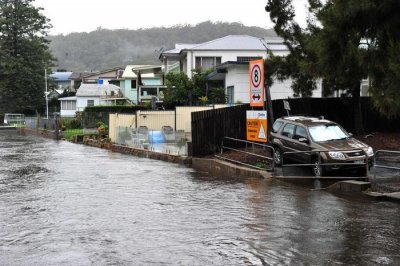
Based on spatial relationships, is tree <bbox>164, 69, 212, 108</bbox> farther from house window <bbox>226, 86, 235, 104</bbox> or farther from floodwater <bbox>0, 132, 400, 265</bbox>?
floodwater <bbox>0, 132, 400, 265</bbox>

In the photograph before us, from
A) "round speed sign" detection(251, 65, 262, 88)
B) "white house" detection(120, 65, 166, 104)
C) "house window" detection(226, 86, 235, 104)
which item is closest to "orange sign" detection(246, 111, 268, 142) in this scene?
"round speed sign" detection(251, 65, 262, 88)

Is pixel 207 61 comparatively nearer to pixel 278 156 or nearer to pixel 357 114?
pixel 357 114

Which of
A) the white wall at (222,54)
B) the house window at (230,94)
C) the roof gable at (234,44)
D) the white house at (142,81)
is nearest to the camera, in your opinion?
the house window at (230,94)

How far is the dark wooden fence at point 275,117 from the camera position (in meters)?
20.5

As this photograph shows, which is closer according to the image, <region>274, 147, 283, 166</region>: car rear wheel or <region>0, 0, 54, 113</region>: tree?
<region>274, 147, 283, 166</region>: car rear wheel

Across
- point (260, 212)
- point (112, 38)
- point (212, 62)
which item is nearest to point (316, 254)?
point (260, 212)

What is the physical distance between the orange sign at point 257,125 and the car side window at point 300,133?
4.05 feet

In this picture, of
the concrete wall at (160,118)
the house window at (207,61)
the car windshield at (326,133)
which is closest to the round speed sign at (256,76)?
the car windshield at (326,133)

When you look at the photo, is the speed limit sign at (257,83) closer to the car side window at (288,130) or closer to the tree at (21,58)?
the car side window at (288,130)

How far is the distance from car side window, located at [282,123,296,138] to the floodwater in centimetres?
248

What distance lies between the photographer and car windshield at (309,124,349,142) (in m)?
15.7

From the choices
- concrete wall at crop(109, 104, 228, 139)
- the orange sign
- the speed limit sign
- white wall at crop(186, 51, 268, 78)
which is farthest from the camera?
white wall at crop(186, 51, 268, 78)

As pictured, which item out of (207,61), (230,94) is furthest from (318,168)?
(207,61)

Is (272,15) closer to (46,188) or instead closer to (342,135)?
(342,135)
